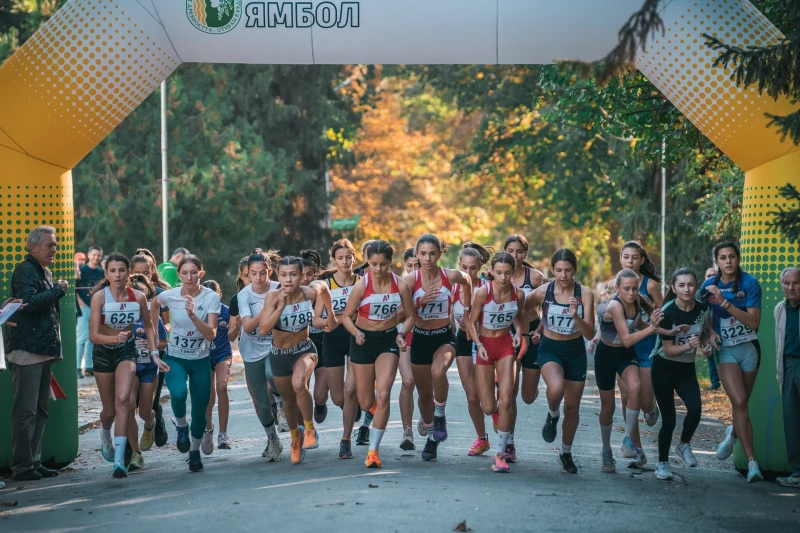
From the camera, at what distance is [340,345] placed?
11812 mm

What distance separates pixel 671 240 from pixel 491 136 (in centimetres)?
665

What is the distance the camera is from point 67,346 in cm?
1134

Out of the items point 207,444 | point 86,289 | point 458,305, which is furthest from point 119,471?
point 86,289

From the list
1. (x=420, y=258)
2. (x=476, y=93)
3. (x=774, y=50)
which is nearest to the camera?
(x=774, y=50)

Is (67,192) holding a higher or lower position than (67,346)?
higher

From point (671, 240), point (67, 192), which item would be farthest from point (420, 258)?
point (671, 240)

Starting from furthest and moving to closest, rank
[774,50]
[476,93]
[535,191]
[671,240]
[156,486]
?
[535,191], [476,93], [671,240], [156,486], [774,50]

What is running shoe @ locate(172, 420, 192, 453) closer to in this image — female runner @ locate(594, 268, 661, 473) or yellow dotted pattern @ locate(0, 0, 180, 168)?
yellow dotted pattern @ locate(0, 0, 180, 168)

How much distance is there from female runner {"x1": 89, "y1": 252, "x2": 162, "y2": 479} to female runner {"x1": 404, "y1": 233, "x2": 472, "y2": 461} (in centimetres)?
227

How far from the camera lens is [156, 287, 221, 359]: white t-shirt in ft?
35.5

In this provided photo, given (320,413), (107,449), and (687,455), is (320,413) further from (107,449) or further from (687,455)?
(687,455)

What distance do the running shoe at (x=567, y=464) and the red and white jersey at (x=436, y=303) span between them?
1652 mm

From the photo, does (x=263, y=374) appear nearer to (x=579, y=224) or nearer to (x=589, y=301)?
(x=589, y=301)

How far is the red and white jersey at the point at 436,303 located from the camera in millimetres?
11125
